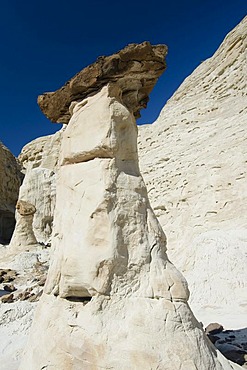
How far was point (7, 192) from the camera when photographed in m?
20.5

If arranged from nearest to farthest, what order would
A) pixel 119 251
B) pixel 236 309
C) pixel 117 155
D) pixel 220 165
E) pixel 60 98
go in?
pixel 119 251
pixel 117 155
pixel 60 98
pixel 236 309
pixel 220 165

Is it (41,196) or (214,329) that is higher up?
(41,196)

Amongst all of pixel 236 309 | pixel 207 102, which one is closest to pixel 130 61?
pixel 236 309

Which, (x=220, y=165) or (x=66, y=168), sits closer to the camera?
(x=66, y=168)

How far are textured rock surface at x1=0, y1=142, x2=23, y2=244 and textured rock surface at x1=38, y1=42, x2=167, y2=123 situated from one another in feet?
59.8

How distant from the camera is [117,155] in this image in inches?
104

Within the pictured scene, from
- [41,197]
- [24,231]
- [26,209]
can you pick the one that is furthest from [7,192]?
[24,231]

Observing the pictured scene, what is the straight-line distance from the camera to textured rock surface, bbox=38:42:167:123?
2.77m

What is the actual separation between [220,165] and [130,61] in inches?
271

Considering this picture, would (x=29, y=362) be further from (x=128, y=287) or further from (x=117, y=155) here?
(x=117, y=155)

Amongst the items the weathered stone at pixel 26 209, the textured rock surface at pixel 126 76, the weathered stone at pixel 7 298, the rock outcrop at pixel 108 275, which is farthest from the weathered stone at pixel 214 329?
the weathered stone at pixel 26 209

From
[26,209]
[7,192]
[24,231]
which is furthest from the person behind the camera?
[7,192]

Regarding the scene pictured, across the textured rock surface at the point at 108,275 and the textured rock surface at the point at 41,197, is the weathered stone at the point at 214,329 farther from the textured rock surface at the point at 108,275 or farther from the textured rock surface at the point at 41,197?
the textured rock surface at the point at 41,197

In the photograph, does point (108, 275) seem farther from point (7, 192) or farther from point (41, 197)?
point (7, 192)
